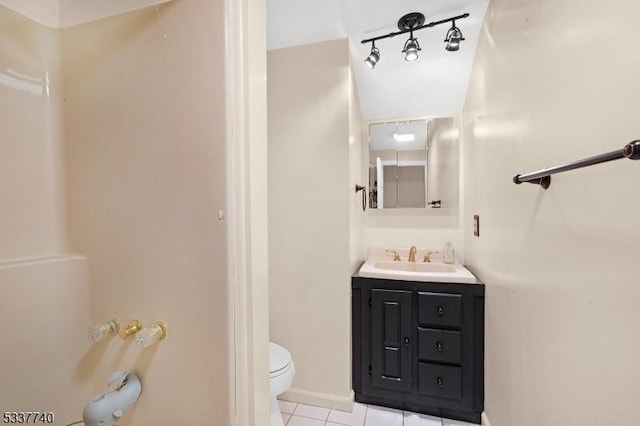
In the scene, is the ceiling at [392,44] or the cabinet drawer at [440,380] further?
the cabinet drawer at [440,380]

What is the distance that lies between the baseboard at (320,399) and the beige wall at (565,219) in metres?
0.79

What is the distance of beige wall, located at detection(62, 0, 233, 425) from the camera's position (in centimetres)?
68

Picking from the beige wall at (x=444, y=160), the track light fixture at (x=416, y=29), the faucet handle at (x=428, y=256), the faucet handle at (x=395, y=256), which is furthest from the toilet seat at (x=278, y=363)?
the track light fixture at (x=416, y=29)

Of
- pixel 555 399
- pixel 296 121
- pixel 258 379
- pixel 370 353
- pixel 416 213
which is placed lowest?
pixel 370 353

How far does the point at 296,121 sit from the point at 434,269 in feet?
4.75

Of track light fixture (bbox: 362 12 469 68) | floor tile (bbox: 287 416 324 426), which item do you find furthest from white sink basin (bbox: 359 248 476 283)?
track light fixture (bbox: 362 12 469 68)

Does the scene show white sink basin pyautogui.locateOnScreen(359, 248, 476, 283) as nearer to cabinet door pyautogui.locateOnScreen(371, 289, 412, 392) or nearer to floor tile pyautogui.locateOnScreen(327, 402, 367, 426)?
cabinet door pyautogui.locateOnScreen(371, 289, 412, 392)

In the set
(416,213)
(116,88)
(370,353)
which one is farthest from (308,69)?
(370,353)

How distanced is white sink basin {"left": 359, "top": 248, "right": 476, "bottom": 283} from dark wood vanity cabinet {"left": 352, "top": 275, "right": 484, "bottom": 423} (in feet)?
0.11

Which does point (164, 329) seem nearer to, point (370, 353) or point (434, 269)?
point (370, 353)

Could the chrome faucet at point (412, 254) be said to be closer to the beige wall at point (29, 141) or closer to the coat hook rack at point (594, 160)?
the coat hook rack at point (594, 160)

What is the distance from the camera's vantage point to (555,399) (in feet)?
2.56

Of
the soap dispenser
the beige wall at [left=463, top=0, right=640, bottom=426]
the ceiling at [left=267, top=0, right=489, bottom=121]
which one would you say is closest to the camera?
the beige wall at [left=463, top=0, right=640, bottom=426]

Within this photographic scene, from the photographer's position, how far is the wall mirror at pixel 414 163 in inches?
84.7
